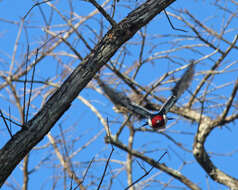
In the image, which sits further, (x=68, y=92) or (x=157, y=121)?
(x=157, y=121)

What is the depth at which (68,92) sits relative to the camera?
1.88 metres

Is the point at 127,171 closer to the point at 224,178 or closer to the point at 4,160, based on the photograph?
the point at 224,178

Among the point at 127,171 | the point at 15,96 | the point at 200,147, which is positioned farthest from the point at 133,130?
the point at 15,96

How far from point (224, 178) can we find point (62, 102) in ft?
8.38

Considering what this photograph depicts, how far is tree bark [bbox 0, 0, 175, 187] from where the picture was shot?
1744mm

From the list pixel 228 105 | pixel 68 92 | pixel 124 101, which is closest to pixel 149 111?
pixel 124 101

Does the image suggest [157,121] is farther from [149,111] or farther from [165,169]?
[165,169]

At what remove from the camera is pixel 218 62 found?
4055mm

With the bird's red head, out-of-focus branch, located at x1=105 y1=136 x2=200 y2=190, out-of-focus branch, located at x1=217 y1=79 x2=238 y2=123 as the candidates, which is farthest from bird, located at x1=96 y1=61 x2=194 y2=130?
out-of-focus branch, located at x1=105 y1=136 x2=200 y2=190

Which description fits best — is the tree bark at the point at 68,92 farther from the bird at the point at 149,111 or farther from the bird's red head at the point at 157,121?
the bird's red head at the point at 157,121

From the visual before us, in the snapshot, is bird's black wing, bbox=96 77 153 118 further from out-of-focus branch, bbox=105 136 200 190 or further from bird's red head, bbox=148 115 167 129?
out-of-focus branch, bbox=105 136 200 190

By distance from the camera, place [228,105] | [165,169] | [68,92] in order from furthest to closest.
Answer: [165,169] → [228,105] → [68,92]

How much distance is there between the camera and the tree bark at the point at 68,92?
174 centimetres

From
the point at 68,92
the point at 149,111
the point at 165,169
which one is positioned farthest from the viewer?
the point at 165,169
